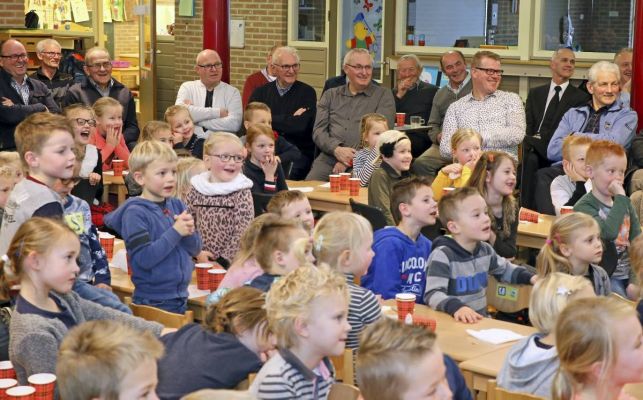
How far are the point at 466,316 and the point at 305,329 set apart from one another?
1.44 m

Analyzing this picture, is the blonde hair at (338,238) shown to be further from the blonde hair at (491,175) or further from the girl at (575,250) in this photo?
the blonde hair at (491,175)

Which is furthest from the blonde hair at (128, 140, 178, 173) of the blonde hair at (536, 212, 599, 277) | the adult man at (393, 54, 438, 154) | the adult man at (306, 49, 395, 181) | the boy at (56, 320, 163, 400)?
the adult man at (393, 54, 438, 154)

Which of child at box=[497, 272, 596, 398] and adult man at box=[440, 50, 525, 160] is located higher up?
adult man at box=[440, 50, 525, 160]

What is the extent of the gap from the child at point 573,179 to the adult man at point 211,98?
4172mm

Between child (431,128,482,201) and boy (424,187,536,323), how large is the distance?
6.87 feet

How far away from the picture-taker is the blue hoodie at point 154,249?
17.1ft

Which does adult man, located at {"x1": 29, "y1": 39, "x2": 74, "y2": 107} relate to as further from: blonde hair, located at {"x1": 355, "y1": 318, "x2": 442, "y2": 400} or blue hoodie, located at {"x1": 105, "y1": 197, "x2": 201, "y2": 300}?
blonde hair, located at {"x1": 355, "y1": 318, "x2": 442, "y2": 400}

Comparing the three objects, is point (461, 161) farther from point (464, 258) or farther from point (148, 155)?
point (148, 155)

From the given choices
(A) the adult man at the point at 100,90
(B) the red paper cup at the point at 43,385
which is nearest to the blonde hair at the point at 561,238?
(B) the red paper cup at the point at 43,385

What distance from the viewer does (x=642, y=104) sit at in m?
9.00

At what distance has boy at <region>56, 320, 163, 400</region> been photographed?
297 centimetres

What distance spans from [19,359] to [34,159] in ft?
4.71

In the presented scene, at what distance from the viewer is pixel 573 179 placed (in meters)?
7.39

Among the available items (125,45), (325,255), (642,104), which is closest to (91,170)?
(325,255)
